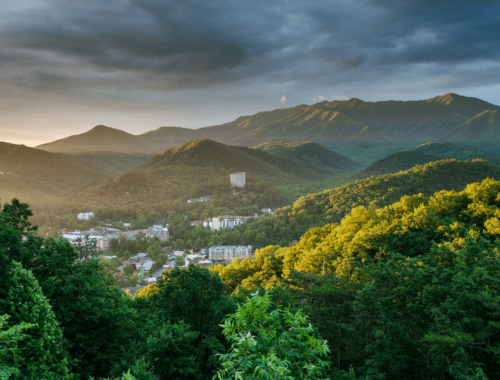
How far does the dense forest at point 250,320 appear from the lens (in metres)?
8.12

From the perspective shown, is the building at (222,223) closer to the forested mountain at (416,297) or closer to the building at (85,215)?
the building at (85,215)

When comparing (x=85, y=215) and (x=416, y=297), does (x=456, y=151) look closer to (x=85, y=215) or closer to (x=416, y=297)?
(x=85, y=215)

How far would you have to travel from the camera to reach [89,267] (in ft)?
51.9

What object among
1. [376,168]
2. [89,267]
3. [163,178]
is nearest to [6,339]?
[89,267]

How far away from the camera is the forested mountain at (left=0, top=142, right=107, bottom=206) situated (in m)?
134

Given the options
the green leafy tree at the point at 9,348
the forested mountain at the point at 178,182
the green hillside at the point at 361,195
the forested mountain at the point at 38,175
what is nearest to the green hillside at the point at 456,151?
the forested mountain at the point at 178,182

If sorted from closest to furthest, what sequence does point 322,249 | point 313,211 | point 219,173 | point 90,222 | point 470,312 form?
point 470,312 < point 322,249 < point 313,211 < point 90,222 < point 219,173

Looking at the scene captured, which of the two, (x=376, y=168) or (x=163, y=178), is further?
(x=163, y=178)

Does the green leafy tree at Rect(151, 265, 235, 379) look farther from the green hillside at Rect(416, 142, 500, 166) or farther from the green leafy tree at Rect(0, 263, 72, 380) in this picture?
the green hillside at Rect(416, 142, 500, 166)

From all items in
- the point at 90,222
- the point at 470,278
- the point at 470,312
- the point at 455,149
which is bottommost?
the point at 90,222

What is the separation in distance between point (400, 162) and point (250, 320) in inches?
6147

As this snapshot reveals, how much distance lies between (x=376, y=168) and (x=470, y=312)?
14736cm

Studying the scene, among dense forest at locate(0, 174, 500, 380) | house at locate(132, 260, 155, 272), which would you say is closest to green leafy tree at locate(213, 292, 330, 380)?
dense forest at locate(0, 174, 500, 380)

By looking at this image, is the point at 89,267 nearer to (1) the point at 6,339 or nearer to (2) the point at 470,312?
(1) the point at 6,339
